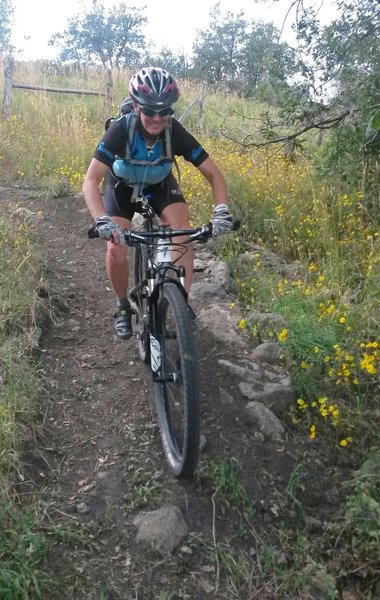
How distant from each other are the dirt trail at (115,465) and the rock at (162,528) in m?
0.04

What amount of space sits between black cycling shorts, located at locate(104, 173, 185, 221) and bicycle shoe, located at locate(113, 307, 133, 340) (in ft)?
2.15

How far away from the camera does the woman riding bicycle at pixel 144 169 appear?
3.12m

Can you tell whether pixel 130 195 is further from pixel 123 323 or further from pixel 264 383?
pixel 264 383

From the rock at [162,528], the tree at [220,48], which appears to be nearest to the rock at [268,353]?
the rock at [162,528]

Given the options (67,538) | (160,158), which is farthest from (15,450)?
(160,158)

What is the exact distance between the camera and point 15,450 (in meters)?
2.71

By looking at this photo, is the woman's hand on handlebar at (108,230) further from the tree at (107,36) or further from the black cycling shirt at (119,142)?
the tree at (107,36)

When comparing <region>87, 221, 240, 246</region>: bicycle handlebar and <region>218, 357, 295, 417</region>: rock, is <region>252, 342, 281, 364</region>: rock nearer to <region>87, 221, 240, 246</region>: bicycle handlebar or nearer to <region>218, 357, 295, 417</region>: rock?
<region>218, 357, 295, 417</region>: rock

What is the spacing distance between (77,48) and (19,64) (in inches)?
1023

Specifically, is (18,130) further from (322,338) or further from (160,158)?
(322,338)

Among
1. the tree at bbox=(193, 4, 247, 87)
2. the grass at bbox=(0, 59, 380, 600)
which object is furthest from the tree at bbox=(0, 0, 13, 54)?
the grass at bbox=(0, 59, 380, 600)

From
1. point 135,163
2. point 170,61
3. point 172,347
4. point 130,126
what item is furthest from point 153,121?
point 170,61

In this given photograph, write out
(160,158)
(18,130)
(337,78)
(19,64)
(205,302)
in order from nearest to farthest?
(160,158), (205,302), (337,78), (18,130), (19,64)

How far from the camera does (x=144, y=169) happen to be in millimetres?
3408
